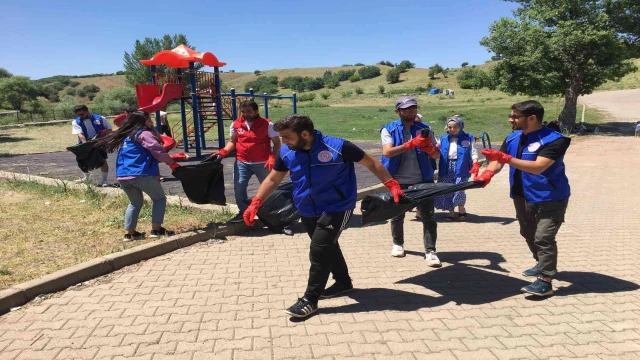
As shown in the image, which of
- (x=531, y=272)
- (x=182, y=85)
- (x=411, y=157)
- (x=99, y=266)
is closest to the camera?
(x=531, y=272)

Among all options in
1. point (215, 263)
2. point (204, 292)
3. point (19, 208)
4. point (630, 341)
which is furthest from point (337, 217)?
point (19, 208)

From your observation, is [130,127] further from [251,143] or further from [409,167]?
[409,167]

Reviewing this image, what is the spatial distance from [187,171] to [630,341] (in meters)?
4.95

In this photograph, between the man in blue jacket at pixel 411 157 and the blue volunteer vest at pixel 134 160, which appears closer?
the man in blue jacket at pixel 411 157

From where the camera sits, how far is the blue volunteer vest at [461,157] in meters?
6.59

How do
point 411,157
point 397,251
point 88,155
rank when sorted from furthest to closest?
point 88,155 < point 397,251 < point 411,157

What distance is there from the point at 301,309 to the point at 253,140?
2.87m

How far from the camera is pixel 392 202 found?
13.2ft

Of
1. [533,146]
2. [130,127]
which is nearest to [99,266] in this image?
[130,127]

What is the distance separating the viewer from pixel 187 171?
5840 mm

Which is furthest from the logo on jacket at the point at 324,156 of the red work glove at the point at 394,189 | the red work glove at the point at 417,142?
the red work glove at the point at 417,142

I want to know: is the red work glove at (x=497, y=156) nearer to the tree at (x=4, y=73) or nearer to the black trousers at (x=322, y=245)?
the black trousers at (x=322, y=245)

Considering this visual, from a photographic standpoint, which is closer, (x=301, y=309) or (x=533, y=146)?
(x=301, y=309)

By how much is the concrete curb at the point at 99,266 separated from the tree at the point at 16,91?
177ft
